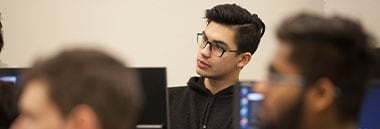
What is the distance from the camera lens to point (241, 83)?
164 cm

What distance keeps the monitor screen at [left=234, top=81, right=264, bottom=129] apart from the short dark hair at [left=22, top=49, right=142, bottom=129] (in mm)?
481

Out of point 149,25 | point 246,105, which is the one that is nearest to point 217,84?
point 149,25

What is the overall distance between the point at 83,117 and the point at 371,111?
800 millimetres

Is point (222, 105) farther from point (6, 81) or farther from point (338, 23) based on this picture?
point (338, 23)

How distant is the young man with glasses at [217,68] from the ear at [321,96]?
46.9 inches

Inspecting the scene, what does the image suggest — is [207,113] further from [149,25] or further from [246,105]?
[246,105]

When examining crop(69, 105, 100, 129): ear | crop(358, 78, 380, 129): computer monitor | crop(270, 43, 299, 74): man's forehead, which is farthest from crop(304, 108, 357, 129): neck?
crop(69, 105, 100, 129): ear

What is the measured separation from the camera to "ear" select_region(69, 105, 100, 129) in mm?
1169

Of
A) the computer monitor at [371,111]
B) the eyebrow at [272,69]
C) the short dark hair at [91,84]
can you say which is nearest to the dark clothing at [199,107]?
the computer monitor at [371,111]

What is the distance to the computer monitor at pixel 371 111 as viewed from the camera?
60.0 inches

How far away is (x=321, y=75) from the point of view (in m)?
1.28

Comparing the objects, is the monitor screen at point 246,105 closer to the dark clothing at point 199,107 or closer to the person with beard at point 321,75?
the person with beard at point 321,75

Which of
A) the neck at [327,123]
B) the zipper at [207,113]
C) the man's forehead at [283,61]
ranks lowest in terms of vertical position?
the zipper at [207,113]

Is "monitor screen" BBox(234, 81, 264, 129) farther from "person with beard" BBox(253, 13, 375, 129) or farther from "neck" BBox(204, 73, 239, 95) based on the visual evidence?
"neck" BBox(204, 73, 239, 95)
